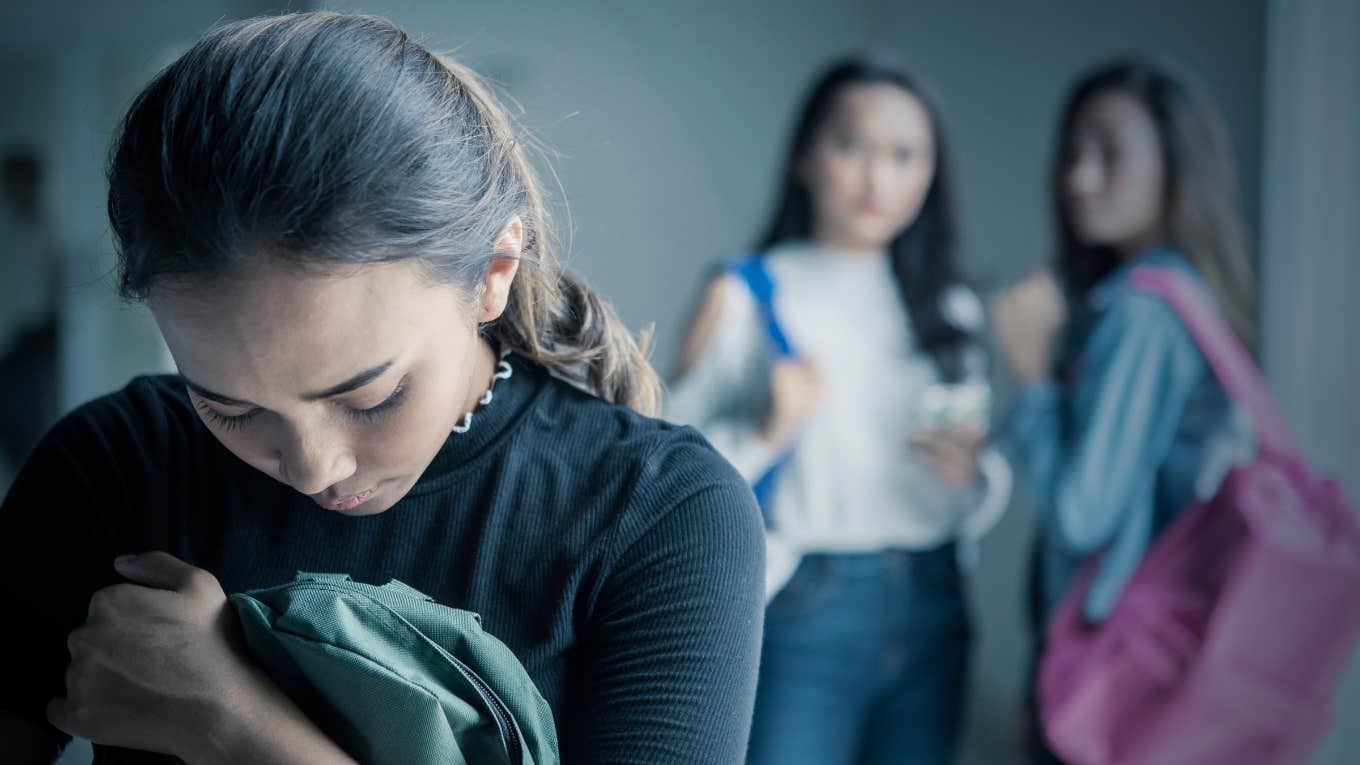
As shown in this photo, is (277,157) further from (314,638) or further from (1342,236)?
(1342,236)

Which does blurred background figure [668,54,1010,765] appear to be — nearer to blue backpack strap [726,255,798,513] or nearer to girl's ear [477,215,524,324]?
blue backpack strap [726,255,798,513]

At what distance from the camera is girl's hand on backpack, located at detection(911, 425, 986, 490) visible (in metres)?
1.46

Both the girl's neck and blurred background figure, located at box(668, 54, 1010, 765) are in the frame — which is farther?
the girl's neck

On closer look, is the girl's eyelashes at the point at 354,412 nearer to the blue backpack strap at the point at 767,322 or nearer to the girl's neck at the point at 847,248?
the blue backpack strap at the point at 767,322

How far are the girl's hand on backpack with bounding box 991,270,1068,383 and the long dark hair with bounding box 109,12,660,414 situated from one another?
1179 mm

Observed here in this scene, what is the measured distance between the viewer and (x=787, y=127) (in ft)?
9.04

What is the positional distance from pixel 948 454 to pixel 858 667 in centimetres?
29

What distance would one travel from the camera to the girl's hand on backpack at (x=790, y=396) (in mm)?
1379

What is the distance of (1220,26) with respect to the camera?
7.31ft

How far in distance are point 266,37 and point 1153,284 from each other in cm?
117

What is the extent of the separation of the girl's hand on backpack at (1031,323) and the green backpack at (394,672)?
1.21m

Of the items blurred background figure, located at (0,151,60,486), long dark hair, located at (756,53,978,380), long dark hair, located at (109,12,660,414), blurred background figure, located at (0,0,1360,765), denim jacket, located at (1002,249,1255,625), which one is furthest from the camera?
blurred background figure, located at (0,151,60,486)

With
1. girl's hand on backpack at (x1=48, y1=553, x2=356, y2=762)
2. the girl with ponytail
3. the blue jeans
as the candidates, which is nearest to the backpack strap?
the blue jeans

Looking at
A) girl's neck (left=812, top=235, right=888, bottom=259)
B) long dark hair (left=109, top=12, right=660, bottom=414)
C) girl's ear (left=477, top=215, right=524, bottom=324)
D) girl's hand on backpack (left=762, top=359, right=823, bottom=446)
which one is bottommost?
girl's hand on backpack (left=762, top=359, right=823, bottom=446)
